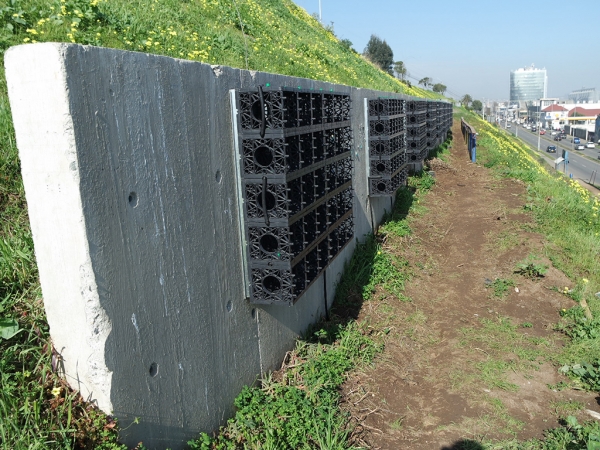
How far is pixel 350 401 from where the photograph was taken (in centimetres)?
473

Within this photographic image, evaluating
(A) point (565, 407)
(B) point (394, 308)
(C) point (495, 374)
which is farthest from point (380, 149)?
(A) point (565, 407)

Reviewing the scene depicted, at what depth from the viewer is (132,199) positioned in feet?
8.96

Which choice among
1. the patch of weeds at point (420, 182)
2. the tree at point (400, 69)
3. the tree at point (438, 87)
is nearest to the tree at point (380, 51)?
the tree at point (400, 69)

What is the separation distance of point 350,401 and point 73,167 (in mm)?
3404

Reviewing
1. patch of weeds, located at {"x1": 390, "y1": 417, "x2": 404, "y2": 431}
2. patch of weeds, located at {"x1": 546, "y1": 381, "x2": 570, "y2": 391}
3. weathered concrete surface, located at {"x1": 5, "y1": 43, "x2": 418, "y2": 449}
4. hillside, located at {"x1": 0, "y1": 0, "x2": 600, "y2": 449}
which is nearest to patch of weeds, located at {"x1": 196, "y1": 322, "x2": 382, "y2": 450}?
hillside, located at {"x1": 0, "y1": 0, "x2": 600, "y2": 449}

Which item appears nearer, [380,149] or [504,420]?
[504,420]

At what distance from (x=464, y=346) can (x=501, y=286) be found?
1.99 meters

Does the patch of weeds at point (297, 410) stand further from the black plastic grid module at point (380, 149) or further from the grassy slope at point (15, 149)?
the black plastic grid module at point (380, 149)

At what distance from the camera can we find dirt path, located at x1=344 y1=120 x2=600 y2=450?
4676 mm

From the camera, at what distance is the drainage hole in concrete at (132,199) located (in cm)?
271

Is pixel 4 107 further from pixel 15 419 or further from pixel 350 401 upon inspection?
pixel 350 401

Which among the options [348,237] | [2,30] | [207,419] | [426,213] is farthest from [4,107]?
[426,213]

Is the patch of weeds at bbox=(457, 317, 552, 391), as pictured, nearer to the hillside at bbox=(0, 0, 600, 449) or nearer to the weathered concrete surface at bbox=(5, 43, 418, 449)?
the hillside at bbox=(0, 0, 600, 449)

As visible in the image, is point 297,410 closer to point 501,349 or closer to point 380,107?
point 501,349
